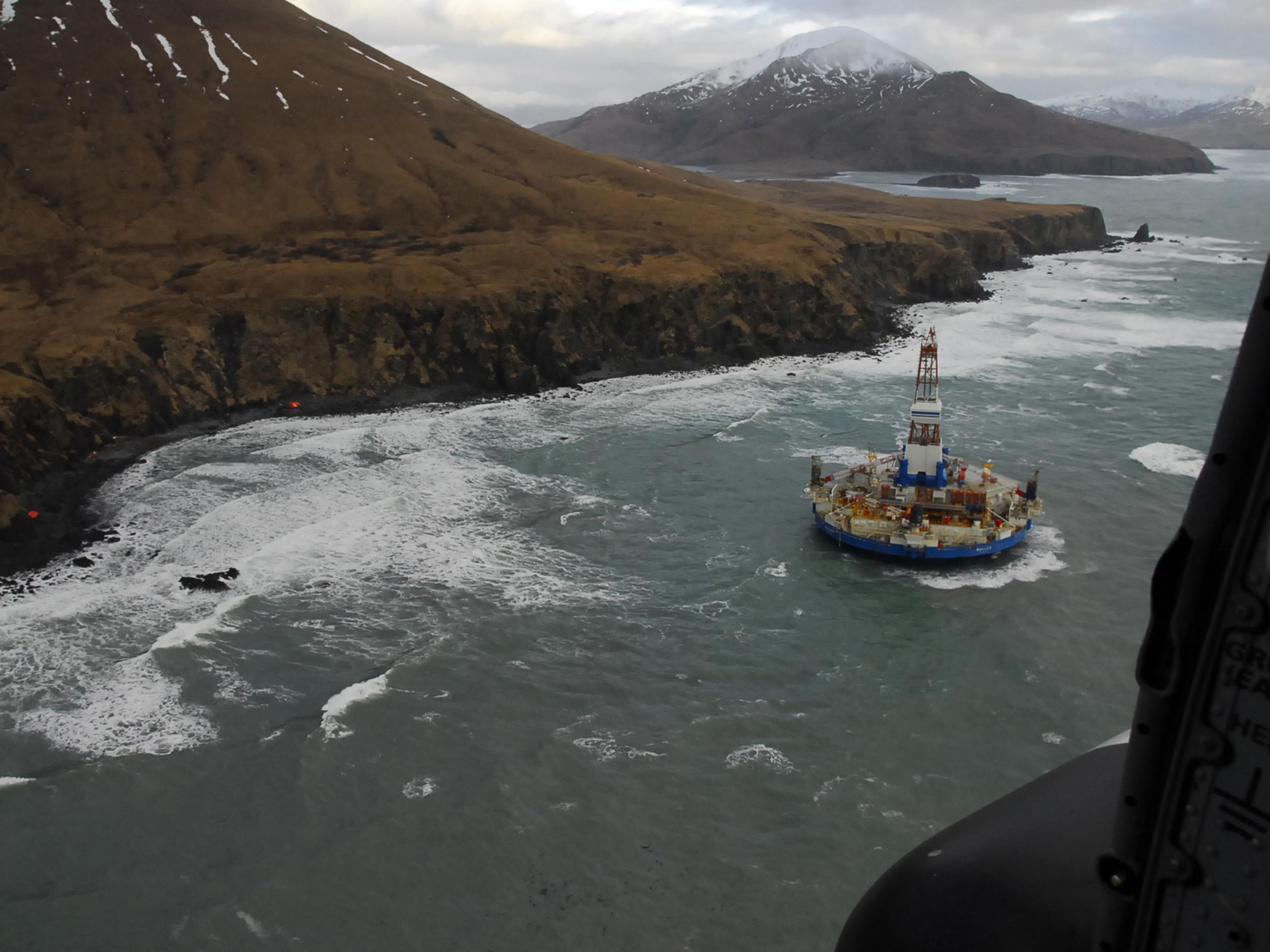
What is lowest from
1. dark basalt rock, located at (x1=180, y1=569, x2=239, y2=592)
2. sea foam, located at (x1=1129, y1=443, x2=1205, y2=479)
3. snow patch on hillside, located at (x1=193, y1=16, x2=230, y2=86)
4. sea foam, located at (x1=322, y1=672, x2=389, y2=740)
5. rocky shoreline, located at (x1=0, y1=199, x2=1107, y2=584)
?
sea foam, located at (x1=322, y1=672, x2=389, y2=740)

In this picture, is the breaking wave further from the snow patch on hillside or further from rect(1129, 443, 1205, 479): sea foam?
the snow patch on hillside

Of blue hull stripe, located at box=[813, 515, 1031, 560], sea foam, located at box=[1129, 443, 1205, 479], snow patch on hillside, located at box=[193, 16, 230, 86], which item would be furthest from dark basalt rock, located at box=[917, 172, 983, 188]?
blue hull stripe, located at box=[813, 515, 1031, 560]

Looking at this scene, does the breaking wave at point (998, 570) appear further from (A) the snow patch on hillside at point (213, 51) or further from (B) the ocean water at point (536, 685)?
(A) the snow patch on hillside at point (213, 51)

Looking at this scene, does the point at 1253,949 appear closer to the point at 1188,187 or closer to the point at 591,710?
the point at 591,710

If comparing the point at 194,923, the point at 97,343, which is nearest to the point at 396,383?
the point at 97,343

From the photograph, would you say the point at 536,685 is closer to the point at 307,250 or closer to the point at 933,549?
the point at 933,549

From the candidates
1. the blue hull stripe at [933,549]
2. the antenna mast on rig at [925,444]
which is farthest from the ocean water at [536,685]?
the antenna mast on rig at [925,444]

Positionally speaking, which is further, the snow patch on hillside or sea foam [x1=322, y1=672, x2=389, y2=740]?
the snow patch on hillside
